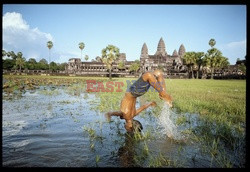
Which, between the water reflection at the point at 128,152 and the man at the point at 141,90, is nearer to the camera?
the water reflection at the point at 128,152

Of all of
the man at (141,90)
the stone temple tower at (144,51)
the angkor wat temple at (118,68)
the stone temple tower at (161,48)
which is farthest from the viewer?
the stone temple tower at (161,48)

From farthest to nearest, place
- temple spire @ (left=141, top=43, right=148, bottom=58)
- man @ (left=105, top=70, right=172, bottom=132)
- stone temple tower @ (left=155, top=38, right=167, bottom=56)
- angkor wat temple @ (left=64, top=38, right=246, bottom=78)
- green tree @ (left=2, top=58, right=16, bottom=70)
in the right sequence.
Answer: stone temple tower @ (left=155, top=38, right=167, bottom=56), temple spire @ (left=141, top=43, right=148, bottom=58), green tree @ (left=2, top=58, right=16, bottom=70), angkor wat temple @ (left=64, top=38, right=246, bottom=78), man @ (left=105, top=70, right=172, bottom=132)

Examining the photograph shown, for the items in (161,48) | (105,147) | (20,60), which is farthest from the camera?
(161,48)

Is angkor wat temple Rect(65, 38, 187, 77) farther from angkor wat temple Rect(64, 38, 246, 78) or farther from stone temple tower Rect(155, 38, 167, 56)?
stone temple tower Rect(155, 38, 167, 56)

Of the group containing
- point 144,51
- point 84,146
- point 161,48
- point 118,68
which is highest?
point 161,48

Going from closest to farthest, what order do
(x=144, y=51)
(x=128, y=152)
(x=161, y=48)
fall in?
(x=128, y=152) → (x=144, y=51) → (x=161, y=48)

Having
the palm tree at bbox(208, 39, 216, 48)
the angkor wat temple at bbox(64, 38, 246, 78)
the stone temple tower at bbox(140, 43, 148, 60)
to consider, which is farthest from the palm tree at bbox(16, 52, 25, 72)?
the palm tree at bbox(208, 39, 216, 48)

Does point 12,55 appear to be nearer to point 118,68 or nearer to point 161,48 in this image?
point 118,68

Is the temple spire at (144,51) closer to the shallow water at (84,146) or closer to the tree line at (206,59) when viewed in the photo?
the tree line at (206,59)

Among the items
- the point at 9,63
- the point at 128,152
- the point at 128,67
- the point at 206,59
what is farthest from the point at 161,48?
the point at 128,152

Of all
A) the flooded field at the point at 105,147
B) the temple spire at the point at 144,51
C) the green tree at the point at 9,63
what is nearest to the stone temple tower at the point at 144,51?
the temple spire at the point at 144,51

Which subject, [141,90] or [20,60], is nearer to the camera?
[141,90]

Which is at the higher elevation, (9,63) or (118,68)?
(9,63)
